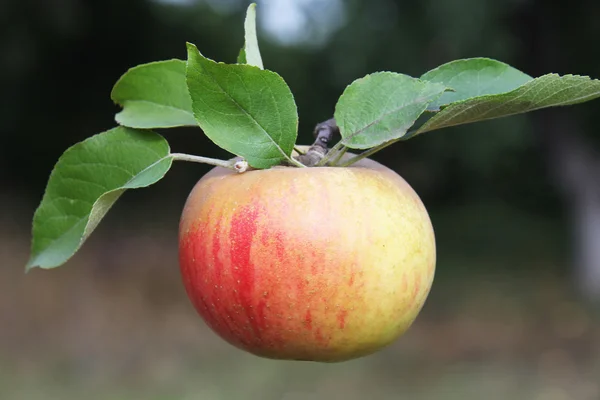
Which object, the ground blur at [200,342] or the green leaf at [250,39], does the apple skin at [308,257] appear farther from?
the ground blur at [200,342]

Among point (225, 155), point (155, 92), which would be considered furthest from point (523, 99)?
point (225, 155)

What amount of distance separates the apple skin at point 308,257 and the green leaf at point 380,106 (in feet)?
0.15

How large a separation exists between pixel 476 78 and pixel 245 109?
0.80 ft

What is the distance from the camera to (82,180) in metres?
0.67

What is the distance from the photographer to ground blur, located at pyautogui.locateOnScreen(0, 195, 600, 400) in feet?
11.2

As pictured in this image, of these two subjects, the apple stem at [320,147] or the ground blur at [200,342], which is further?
the ground blur at [200,342]

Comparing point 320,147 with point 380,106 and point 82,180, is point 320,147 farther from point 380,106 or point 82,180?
point 82,180

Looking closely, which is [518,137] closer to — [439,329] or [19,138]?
[439,329]

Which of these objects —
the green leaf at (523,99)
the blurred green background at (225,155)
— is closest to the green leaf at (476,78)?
the green leaf at (523,99)

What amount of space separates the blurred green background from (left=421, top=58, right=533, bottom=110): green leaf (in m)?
2.21

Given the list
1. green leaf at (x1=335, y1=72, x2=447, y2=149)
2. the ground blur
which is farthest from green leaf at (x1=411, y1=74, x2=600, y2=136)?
the ground blur

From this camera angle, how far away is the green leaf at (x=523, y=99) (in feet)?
1.84

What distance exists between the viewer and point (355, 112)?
2.00ft

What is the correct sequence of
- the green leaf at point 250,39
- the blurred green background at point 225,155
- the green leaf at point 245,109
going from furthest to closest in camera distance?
the blurred green background at point 225,155, the green leaf at point 250,39, the green leaf at point 245,109
